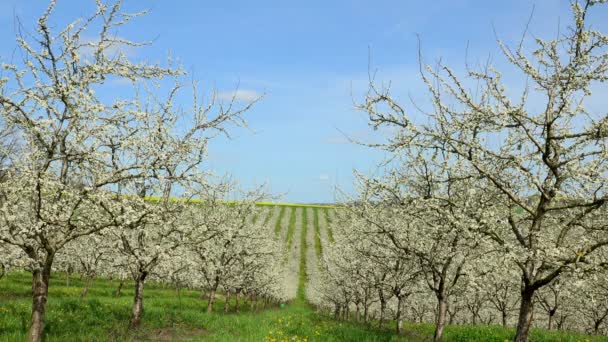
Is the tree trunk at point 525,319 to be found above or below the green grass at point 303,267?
above

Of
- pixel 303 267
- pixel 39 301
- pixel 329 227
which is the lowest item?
pixel 303 267

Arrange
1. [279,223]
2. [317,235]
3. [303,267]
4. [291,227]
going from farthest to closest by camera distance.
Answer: [279,223] < [291,227] < [317,235] < [303,267]

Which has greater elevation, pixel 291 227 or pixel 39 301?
pixel 291 227

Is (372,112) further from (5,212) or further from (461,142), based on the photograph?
(5,212)

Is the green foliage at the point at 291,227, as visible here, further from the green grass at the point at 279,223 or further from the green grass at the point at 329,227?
the green grass at the point at 329,227

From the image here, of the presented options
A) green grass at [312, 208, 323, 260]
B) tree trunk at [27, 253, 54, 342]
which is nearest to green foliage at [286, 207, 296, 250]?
green grass at [312, 208, 323, 260]

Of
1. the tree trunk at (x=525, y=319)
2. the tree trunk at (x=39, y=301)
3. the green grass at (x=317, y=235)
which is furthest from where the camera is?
the green grass at (x=317, y=235)

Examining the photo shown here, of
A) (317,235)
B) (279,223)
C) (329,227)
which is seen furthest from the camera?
(279,223)

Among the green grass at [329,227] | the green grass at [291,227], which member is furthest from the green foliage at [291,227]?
the green grass at [329,227]

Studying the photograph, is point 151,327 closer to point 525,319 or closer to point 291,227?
point 525,319

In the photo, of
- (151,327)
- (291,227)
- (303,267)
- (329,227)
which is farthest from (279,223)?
(151,327)

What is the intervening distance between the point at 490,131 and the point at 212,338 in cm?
1045

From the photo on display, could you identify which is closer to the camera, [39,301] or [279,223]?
[39,301]

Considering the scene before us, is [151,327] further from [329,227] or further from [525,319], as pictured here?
[329,227]
